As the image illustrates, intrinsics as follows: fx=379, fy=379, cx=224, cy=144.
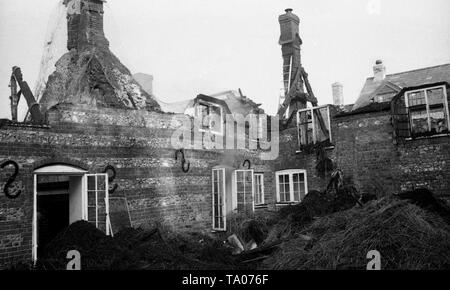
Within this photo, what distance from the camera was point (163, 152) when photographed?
10102mm

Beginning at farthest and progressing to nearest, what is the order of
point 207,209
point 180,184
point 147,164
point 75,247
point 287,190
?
point 287,190, point 207,209, point 180,184, point 147,164, point 75,247

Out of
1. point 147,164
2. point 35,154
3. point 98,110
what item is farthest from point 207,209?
point 35,154

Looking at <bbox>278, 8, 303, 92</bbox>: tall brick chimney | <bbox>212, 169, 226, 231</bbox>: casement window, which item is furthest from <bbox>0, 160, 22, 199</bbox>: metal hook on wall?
<bbox>278, 8, 303, 92</bbox>: tall brick chimney

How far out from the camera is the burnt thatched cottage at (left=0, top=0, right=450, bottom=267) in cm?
777

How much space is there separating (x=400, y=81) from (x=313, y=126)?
8047mm

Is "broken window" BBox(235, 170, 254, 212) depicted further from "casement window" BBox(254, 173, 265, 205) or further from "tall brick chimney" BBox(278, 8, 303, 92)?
"tall brick chimney" BBox(278, 8, 303, 92)

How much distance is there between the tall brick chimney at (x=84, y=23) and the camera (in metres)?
11.1

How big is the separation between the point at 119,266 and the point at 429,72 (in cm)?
1557

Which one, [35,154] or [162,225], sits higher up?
[35,154]

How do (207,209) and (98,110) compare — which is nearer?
(98,110)

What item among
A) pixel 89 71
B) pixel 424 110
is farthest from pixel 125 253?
pixel 424 110
